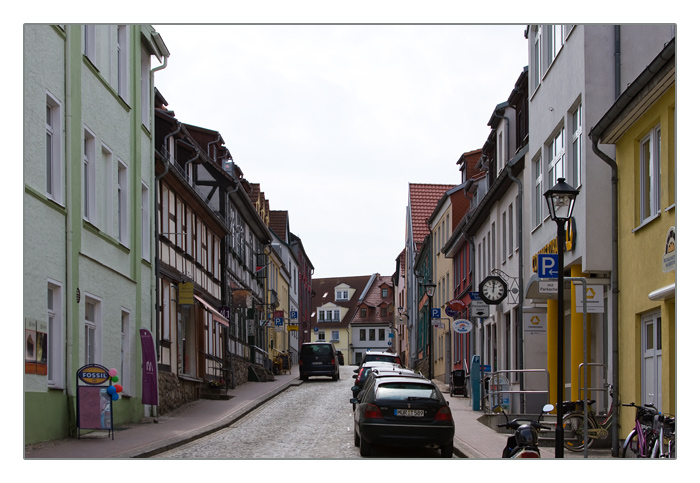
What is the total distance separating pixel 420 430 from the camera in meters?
16.4

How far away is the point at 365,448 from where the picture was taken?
16547 mm

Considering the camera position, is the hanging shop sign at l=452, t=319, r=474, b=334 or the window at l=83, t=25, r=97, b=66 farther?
the hanging shop sign at l=452, t=319, r=474, b=334

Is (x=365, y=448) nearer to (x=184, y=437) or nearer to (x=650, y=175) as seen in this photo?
(x=184, y=437)

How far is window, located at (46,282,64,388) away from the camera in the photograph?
16.5 metres

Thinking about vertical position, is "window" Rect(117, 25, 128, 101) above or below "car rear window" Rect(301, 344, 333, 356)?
above

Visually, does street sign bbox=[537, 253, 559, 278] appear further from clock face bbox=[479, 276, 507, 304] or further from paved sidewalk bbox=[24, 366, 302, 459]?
clock face bbox=[479, 276, 507, 304]

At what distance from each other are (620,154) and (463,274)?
24954mm

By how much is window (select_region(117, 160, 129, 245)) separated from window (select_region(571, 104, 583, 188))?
9350mm

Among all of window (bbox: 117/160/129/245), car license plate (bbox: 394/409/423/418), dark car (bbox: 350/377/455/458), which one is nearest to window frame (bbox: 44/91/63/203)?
window (bbox: 117/160/129/245)

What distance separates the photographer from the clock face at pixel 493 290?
85.7ft

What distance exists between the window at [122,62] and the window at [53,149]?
470 cm

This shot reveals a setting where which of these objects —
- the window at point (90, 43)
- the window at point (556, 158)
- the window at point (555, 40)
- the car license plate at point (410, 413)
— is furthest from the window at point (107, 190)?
the window at point (555, 40)

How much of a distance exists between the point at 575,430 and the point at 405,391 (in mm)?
3108

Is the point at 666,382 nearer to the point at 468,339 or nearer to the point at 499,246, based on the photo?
the point at 499,246
